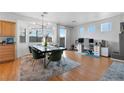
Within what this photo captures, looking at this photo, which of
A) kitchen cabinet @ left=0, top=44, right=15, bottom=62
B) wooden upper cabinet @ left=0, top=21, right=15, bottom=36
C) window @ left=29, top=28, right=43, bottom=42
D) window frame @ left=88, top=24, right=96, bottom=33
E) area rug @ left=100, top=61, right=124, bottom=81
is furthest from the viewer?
window frame @ left=88, top=24, right=96, bottom=33

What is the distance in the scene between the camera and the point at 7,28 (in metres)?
3.92

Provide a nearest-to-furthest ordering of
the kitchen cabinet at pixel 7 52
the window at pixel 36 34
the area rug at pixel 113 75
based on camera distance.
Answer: the area rug at pixel 113 75
the window at pixel 36 34
the kitchen cabinet at pixel 7 52

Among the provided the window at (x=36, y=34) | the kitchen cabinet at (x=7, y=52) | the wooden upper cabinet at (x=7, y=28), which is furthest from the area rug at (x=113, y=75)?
the wooden upper cabinet at (x=7, y=28)

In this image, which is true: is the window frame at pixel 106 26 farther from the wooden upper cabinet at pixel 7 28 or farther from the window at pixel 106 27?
the wooden upper cabinet at pixel 7 28

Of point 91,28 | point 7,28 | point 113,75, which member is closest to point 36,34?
point 7,28

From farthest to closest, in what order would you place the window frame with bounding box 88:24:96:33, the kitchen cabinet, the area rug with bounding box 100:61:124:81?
1. the window frame with bounding box 88:24:96:33
2. the kitchen cabinet
3. the area rug with bounding box 100:61:124:81

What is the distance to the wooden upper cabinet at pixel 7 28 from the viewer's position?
12.5ft

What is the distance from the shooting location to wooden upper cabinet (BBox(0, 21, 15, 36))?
3.81m

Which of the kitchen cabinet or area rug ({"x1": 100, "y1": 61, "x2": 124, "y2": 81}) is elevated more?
the kitchen cabinet

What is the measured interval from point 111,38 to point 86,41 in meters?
2.06

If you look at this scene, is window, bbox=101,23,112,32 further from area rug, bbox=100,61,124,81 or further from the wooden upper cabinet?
the wooden upper cabinet

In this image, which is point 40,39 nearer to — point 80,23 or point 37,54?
point 37,54

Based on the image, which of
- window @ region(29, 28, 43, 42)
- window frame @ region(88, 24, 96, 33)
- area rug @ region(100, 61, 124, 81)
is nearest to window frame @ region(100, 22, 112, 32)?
window frame @ region(88, 24, 96, 33)
